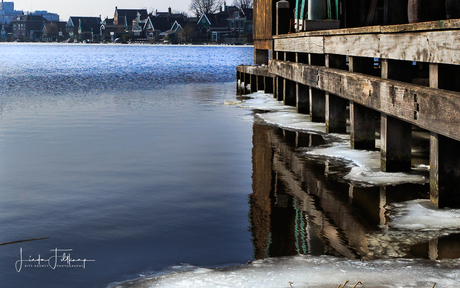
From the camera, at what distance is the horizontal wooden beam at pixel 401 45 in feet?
18.0

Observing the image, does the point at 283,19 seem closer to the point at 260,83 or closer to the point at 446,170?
the point at 260,83

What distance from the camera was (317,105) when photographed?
12.5m

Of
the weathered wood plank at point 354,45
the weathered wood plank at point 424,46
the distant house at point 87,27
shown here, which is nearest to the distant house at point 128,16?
the distant house at point 87,27

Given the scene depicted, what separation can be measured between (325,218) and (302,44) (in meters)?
7.02

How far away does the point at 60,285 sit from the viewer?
446 centimetres

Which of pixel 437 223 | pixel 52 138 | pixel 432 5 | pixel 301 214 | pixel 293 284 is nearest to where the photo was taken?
pixel 293 284

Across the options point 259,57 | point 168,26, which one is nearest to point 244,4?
point 168,26

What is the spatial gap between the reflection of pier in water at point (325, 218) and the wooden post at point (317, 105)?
366 cm

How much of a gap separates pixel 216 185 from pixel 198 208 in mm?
1106

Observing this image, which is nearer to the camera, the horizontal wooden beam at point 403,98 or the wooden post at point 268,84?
the horizontal wooden beam at point 403,98

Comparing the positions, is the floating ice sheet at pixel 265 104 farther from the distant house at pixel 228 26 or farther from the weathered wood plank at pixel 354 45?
the distant house at pixel 228 26

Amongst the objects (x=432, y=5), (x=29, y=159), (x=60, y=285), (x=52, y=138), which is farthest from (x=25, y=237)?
(x=52, y=138)

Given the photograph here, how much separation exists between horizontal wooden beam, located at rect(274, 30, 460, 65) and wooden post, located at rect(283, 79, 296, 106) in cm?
538

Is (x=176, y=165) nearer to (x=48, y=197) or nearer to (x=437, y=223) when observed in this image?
(x=48, y=197)
